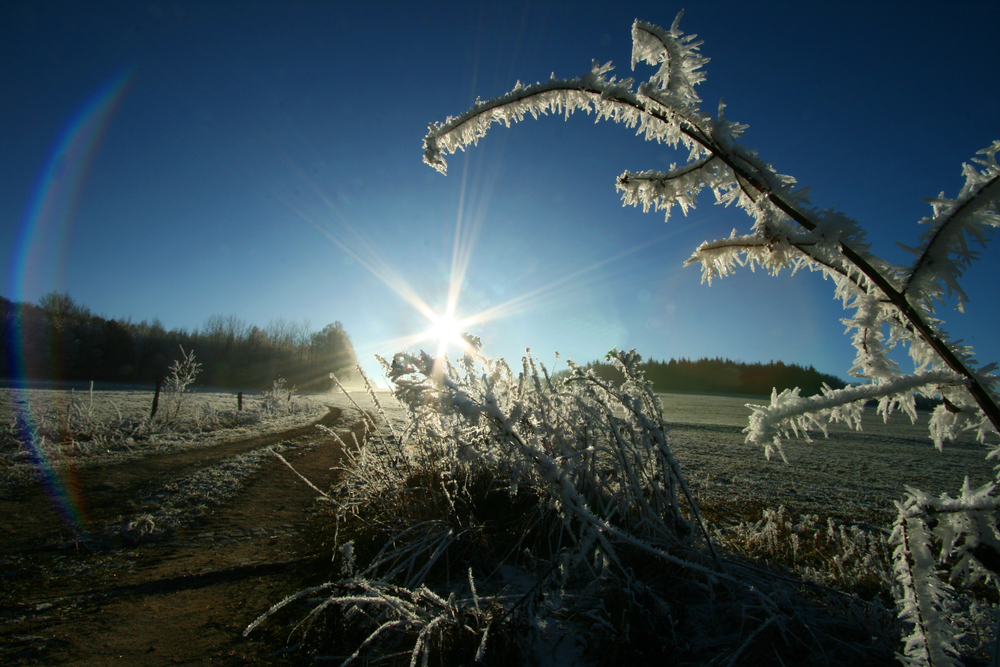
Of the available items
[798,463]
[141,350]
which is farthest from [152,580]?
[141,350]

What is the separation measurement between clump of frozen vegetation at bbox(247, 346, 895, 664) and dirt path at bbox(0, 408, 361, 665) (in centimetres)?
35

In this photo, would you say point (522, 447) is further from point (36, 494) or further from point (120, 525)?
point (36, 494)

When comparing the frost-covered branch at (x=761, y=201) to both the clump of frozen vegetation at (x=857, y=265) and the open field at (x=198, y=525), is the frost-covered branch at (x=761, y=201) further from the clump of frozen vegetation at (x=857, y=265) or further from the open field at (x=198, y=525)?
the open field at (x=198, y=525)

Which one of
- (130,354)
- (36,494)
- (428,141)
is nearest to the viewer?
(428,141)

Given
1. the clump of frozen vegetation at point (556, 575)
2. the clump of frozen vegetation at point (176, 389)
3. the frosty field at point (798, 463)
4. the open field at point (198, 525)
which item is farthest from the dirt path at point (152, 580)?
the clump of frozen vegetation at point (176, 389)

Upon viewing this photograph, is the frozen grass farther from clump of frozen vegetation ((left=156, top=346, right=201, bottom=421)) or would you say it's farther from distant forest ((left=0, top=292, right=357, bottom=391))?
distant forest ((left=0, top=292, right=357, bottom=391))

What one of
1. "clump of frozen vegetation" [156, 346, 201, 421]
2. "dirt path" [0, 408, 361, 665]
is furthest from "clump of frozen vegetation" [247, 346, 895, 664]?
"clump of frozen vegetation" [156, 346, 201, 421]

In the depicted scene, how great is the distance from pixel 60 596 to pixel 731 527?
3880mm

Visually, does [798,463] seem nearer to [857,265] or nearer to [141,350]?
[857,265]

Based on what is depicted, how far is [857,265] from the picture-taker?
648 millimetres

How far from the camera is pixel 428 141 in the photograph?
35.1 inches

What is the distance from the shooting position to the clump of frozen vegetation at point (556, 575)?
1.17m

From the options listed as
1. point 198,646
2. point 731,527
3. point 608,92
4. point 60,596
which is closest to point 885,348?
point 608,92

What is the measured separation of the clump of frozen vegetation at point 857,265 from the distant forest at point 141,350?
4283 centimetres
